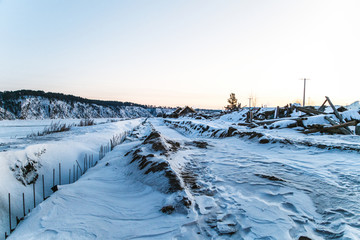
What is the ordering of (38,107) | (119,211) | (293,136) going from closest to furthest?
1. (119,211)
2. (293,136)
3. (38,107)

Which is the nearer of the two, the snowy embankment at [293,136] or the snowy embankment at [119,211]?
the snowy embankment at [119,211]

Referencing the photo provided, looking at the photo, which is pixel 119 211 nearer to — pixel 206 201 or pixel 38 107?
pixel 206 201

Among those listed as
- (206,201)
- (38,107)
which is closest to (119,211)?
(206,201)

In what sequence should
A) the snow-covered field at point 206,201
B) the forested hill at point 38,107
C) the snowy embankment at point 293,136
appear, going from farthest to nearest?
the forested hill at point 38,107, the snowy embankment at point 293,136, the snow-covered field at point 206,201

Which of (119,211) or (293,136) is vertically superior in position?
(293,136)

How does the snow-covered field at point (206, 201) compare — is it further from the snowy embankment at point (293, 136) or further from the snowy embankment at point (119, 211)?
the snowy embankment at point (293, 136)

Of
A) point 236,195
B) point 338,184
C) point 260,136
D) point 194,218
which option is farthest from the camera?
point 260,136

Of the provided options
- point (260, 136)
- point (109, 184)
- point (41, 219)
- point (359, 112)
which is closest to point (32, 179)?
point (109, 184)

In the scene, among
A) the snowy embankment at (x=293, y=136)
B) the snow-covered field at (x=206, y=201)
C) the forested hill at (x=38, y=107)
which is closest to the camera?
the snow-covered field at (x=206, y=201)

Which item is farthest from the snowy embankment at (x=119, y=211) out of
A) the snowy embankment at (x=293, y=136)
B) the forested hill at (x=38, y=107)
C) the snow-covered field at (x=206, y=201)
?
the forested hill at (x=38, y=107)

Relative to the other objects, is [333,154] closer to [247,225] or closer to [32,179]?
[247,225]

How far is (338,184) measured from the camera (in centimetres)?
339

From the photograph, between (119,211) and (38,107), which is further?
(38,107)

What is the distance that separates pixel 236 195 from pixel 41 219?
3007 millimetres
